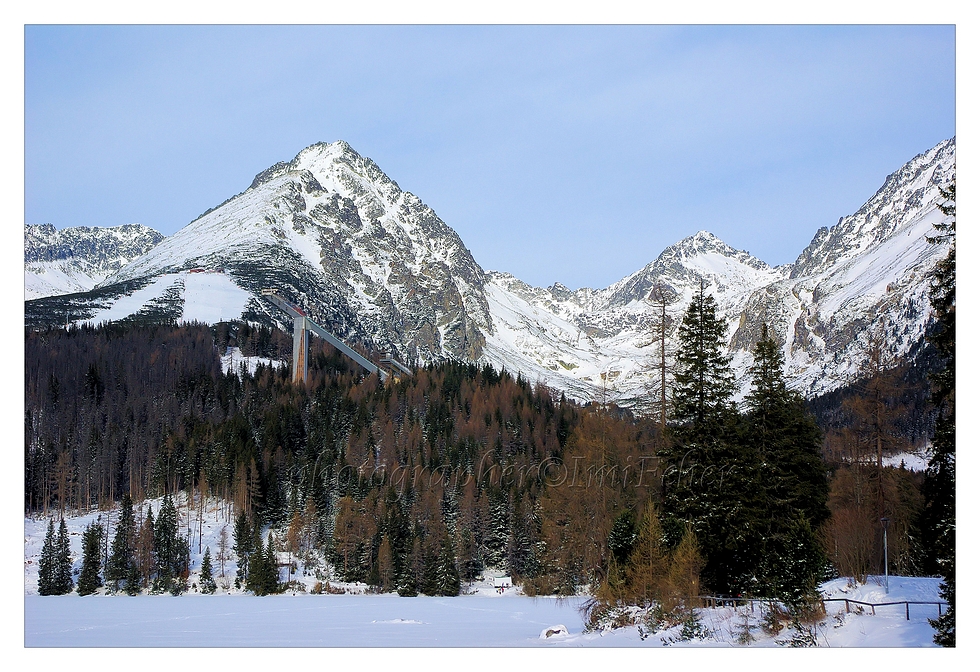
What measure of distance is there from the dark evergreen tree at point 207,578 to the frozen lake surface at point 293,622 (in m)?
17.7

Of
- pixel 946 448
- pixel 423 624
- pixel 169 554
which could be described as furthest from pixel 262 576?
pixel 946 448

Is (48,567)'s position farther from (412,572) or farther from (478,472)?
(478,472)

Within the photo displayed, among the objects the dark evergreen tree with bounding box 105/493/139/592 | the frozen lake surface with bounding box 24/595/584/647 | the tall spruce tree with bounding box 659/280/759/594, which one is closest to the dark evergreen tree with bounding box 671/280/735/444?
the tall spruce tree with bounding box 659/280/759/594

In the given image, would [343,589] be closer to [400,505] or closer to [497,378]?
[400,505]

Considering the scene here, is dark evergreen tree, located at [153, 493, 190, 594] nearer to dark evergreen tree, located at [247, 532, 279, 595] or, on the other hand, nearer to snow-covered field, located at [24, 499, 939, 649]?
dark evergreen tree, located at [247, 532, 279, 595]

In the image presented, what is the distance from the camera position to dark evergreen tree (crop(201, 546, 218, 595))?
8806 centimetres

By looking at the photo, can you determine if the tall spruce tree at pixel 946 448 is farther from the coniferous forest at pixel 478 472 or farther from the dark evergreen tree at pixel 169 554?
the dark evergreen tree at pixel 169 554

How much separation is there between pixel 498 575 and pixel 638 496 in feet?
132

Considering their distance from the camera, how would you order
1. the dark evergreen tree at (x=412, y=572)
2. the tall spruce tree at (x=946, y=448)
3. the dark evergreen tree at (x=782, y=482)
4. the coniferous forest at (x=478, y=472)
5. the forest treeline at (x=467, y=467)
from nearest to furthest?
the tall spruce tree at (x=946, y=448) → the dark evergreen tree at (x=782, y=482) → the coniferous forest at (x=478, y=472) → the forest treeline at (x=467, y=467) → the dark evergreen tree at (x=412, y=572)

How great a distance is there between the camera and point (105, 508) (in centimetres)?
10744

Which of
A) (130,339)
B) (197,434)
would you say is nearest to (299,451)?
(197,434)

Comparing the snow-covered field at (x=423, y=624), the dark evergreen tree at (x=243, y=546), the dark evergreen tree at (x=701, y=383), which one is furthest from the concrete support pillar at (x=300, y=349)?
the dark evergreen tree at (x=701, y=383)

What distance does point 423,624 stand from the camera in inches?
1970

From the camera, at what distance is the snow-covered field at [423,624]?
120ft
